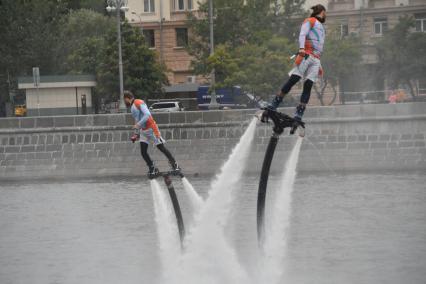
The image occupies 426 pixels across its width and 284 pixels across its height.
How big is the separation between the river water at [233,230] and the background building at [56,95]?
760 inches

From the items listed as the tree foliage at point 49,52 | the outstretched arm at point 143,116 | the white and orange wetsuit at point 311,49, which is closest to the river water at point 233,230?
the outstretched arm at point 143,116

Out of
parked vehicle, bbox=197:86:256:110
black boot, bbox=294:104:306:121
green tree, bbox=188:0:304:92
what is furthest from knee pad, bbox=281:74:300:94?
green tree, bbox=188:0:304:92

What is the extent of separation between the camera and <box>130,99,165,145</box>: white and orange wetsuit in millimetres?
18391

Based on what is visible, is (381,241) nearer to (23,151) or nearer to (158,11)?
(23,151)

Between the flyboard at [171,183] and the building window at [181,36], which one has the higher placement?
the building window at [181,36]

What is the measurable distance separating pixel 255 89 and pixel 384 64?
26.3 ft

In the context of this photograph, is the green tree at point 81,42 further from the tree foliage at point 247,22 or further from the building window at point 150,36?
the tree foliage at point 247,22

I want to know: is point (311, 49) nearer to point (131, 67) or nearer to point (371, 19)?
point (371, 19)

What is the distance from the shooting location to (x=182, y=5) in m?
80.7

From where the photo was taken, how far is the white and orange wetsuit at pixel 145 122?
18.4 m

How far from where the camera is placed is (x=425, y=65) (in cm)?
5950

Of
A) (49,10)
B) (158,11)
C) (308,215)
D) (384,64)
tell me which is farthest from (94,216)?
(158,11)

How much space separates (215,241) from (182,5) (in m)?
65.8

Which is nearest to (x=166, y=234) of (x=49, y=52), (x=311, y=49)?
(x=311, y=49)
